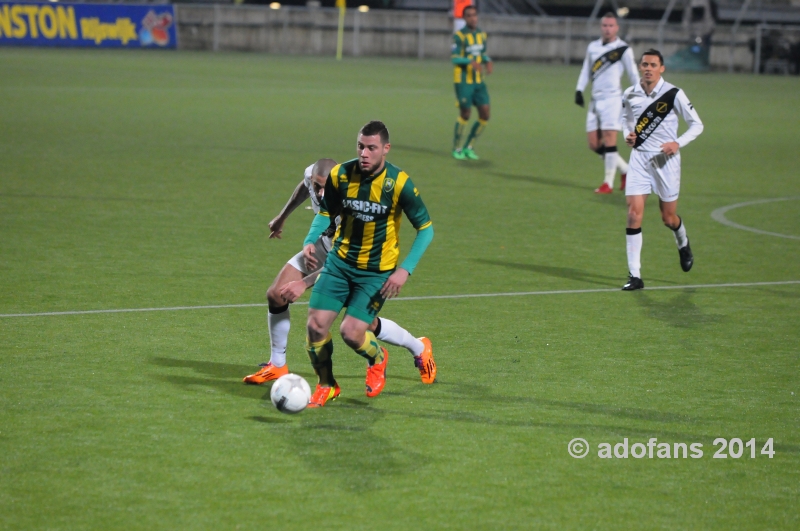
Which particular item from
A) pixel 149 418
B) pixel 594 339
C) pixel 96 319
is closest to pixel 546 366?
pixel 594 339

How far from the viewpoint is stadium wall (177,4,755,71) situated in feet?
149

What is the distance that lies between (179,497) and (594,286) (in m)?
5.68

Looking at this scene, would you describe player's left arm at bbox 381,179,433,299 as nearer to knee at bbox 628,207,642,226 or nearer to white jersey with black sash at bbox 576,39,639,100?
knee at bbox 628,207,642,226

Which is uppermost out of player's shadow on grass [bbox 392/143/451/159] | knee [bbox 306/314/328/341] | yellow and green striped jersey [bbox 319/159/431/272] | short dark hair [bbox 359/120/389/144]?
short dark hair [bbox 359/120/389/144]

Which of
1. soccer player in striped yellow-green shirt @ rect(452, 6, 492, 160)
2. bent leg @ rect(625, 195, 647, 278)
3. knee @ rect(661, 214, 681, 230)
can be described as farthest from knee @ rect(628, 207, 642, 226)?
soccer player in striped yellow-green shirt @ rect(452, 6, 492, 160)

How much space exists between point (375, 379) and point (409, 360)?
0.87m

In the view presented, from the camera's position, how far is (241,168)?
54.1 feet

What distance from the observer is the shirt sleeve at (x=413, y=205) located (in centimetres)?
625

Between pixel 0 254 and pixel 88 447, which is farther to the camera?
Result: pixel 0 254

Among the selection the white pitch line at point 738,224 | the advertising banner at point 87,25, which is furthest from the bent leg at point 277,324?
the advertising banner at point 87,25

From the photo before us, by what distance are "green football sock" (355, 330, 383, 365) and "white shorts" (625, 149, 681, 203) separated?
417 cm

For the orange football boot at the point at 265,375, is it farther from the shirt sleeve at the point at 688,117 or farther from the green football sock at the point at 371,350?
the shirt sleeve at the point at 688,117

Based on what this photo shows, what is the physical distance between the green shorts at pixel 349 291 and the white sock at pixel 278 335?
16.1 inches

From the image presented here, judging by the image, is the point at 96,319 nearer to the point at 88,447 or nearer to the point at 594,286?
the point at 88,447
